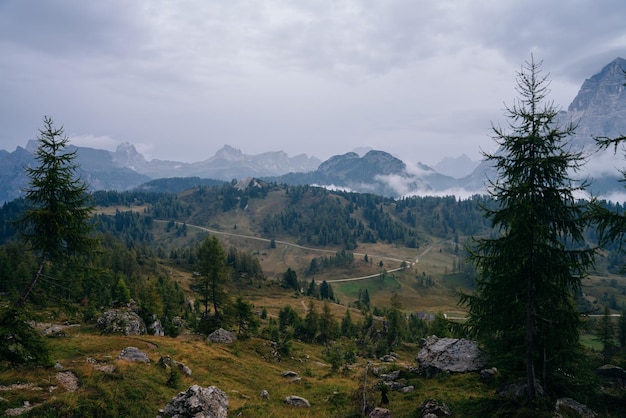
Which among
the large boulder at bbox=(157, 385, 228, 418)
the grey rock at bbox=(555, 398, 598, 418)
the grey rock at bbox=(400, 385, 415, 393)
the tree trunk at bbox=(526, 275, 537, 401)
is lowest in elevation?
the grey rock at bbox=(400, 385, 415, 393)

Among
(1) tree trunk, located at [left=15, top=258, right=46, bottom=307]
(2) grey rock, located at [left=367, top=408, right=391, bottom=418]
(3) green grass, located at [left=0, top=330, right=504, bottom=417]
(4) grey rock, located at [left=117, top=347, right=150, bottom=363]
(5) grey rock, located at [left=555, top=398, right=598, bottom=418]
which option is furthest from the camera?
(4) grey rock, located at [left=117, top=347, right=150, bottom=363]

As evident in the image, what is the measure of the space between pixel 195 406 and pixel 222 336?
1439 inches

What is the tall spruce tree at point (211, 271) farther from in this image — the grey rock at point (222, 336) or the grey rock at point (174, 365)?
the grey rock at point (174, 365)

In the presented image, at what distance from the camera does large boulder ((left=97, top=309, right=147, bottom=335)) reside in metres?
49.8

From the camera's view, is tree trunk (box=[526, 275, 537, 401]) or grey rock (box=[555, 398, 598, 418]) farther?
tree trunk (box=[526, 275, 537, 401])

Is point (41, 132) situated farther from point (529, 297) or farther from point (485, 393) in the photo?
point (485, 393)

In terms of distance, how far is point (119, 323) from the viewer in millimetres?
50906

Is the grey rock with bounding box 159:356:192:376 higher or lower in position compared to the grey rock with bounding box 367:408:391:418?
lower

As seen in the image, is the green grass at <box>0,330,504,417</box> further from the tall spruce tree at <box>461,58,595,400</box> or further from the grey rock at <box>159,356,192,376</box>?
the tall spruce tree at <box>461,58,595,400</box>

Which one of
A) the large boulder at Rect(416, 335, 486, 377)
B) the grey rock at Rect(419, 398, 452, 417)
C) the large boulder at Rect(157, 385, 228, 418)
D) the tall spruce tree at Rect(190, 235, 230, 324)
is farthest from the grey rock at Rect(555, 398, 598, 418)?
the tall spruce tree at Rect(190, 235, 230, 324)

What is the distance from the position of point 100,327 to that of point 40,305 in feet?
98.4

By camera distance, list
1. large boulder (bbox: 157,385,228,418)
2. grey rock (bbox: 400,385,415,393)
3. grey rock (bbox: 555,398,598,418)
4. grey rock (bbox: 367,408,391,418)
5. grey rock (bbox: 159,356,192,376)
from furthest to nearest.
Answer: grey rock (bbox: 159,356,192,376)
grey rock (bbox: 400,385,415,393)
grey rock (bbox: 367,408,391,418)
large boulder (bbox: 157,385,228,418)
grey rock (bbox: 555,398,598,418)

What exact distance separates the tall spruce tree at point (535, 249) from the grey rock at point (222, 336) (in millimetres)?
42710

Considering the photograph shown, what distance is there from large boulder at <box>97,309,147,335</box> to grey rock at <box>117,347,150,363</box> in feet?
60.5
